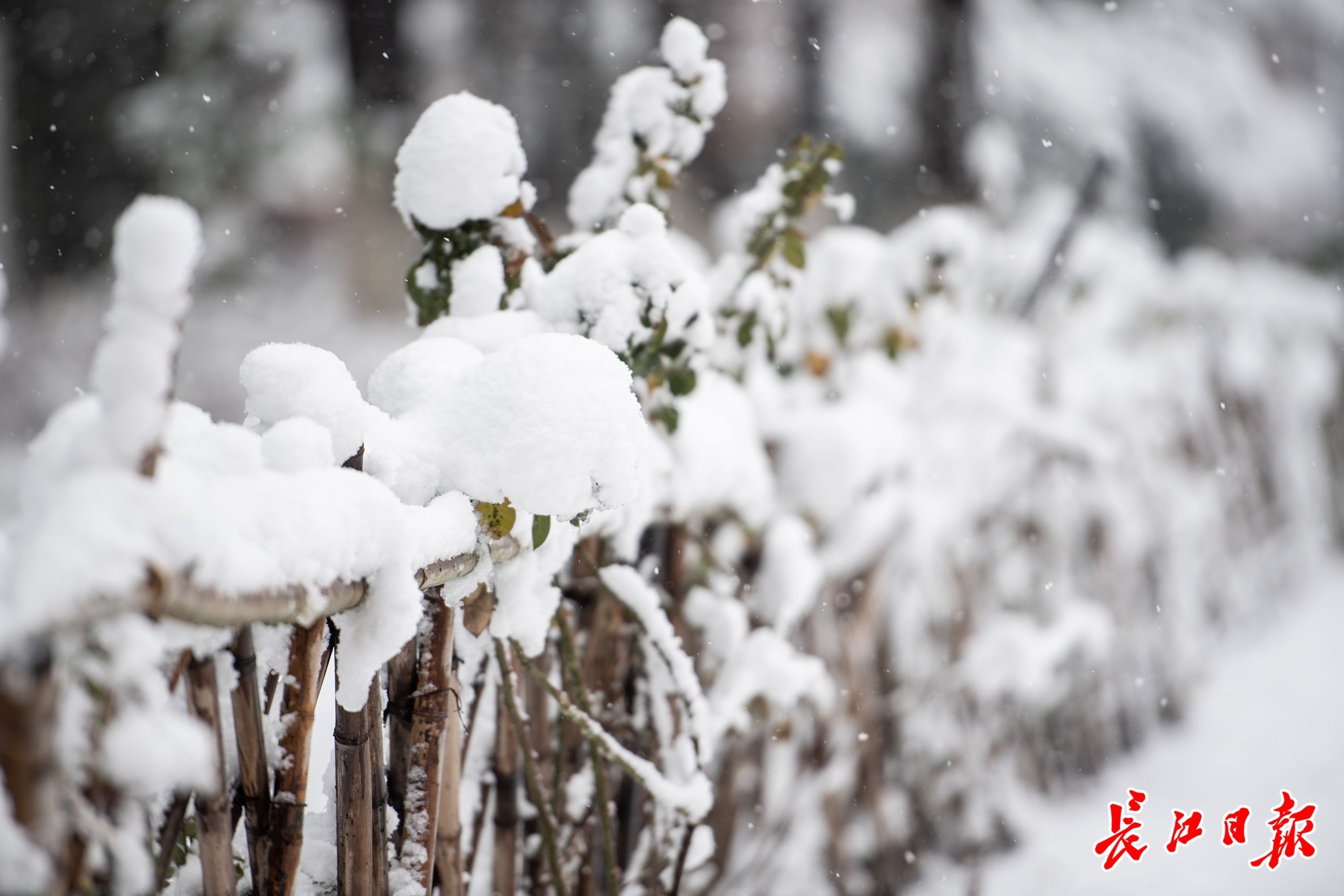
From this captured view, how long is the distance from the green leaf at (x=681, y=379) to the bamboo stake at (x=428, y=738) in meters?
0.44

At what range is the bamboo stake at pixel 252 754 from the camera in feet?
2.30

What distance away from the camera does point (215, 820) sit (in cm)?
68

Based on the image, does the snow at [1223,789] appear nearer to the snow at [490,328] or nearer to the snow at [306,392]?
the snow at [490,328]

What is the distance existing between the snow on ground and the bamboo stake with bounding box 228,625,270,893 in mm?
1923

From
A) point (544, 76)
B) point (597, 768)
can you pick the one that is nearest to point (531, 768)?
point (597, 768)

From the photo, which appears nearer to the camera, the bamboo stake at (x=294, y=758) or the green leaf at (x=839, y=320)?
the bamboo stake at (x=294, y=758)

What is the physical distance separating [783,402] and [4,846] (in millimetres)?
1912

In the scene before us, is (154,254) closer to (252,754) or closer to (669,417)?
(252,754)

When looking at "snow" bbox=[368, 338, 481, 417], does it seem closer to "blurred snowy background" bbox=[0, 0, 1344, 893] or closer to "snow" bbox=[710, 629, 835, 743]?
"snow" bbox=[710, 629, 835, 743]

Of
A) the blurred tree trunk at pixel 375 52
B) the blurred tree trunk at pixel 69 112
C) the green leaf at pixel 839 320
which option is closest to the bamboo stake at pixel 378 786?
the green leaf at pixel 839 320

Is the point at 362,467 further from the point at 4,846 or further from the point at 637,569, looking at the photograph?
the point at 637,569

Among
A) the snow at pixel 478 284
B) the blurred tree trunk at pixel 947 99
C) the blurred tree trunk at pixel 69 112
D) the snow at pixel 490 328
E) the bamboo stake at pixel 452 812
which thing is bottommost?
the bamboo stake at pixel 452 812

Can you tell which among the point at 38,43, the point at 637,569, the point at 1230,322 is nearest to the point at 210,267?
the point at 38,43

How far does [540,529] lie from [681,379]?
15.0 inches
